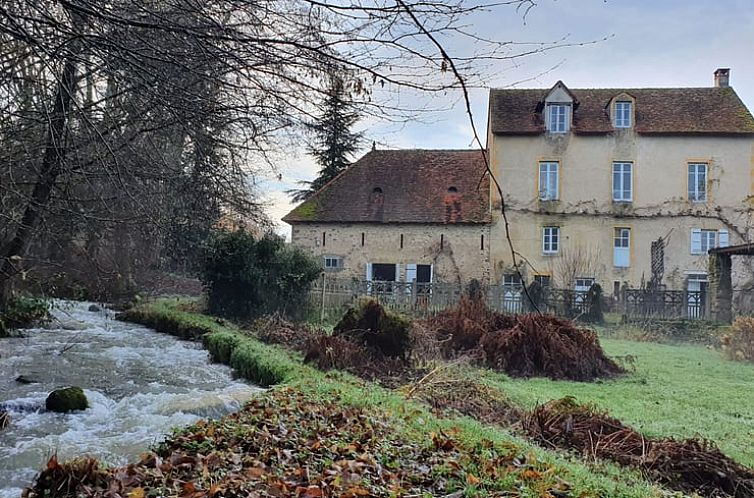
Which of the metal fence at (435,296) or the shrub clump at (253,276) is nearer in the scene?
the shrub clump at (253,276)

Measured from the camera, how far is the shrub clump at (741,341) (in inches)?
537

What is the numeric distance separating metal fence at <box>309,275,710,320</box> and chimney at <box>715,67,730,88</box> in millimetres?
12966

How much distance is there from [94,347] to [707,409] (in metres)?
11.5

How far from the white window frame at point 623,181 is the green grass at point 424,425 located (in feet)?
65.9

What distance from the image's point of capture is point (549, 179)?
89.2 ft

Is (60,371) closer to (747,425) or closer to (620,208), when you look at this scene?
(747,425)

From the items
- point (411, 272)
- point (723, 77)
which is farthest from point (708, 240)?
point (411, 272)

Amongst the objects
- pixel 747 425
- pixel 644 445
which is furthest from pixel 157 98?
pixel 747 425

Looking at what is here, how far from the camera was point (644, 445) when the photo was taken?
6.33 metres

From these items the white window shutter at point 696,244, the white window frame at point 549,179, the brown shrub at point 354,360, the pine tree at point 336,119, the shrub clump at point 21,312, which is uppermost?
the white window frame at point 549,179

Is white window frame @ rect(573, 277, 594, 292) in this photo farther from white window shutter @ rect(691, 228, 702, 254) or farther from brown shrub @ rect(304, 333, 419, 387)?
brown shrub @ rect(304, 333, 419, 387)

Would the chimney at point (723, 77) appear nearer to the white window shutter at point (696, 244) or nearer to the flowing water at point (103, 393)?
the white window shutter at point (696, 244)

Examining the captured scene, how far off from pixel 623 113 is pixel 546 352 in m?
18.8

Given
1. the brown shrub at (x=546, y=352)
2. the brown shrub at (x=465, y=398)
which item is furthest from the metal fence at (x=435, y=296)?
the brown shrub at (x=465, y=398)
